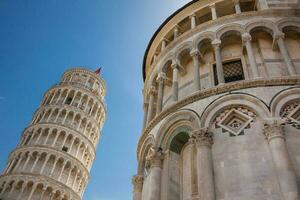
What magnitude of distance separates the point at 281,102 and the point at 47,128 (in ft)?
119

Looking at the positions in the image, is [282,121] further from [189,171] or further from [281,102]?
[189,171]

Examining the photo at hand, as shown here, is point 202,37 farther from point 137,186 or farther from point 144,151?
point 137,186

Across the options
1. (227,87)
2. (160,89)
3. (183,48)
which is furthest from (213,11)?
(227,87)

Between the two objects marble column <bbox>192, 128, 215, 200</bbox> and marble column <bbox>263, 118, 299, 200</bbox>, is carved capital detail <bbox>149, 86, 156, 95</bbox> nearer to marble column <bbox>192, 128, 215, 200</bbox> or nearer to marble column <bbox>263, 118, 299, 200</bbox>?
marble column <bbox>192, 128, 215, 200</bbox>

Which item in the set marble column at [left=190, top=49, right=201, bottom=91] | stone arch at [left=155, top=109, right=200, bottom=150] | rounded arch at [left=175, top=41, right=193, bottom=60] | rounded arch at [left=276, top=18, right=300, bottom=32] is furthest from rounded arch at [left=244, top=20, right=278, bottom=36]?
stone arch at [left=155, top=109, right=200, bottom=150]

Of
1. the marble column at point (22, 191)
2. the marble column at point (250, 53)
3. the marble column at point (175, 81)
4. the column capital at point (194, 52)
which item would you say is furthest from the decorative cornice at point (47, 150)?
the marble column at point (250, 53)

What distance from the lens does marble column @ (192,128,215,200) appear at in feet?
32.8

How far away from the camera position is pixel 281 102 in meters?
11.9

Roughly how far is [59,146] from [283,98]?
34.4m

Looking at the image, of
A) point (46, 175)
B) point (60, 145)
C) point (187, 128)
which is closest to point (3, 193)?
point (46, 175)

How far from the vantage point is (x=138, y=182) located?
13.8 metres

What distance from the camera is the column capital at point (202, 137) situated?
11500 millimetres

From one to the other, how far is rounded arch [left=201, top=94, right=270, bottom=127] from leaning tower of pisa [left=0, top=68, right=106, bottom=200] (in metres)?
29.2

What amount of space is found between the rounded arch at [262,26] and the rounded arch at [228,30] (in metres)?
0.36
